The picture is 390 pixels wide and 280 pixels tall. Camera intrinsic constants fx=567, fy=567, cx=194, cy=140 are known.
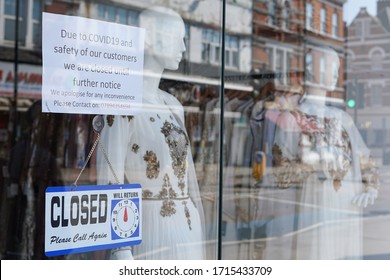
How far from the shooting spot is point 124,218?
1.93 metres

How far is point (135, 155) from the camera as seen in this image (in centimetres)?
201

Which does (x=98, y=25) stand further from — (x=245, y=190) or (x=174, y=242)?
(x=245, y=190)

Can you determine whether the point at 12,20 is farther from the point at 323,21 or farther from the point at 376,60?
the point at 376,60

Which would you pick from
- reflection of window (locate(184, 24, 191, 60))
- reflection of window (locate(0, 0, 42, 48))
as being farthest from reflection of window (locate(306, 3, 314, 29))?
reflection of window (locate(0, 0, 42, 48))

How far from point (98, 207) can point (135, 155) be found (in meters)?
0.25

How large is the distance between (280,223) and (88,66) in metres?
1.85

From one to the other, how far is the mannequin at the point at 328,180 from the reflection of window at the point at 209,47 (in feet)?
1.98

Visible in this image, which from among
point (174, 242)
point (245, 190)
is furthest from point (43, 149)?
point (174, 242)

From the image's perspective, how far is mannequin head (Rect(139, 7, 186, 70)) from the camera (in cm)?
209

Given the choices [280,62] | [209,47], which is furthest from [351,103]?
[280,62]

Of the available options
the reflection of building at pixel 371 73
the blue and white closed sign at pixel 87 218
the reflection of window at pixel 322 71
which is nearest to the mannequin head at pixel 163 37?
the blue and white closed sign at pixel 87 218

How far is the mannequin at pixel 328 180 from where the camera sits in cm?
285

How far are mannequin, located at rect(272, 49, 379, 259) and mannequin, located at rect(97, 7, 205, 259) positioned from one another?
35.1 inches

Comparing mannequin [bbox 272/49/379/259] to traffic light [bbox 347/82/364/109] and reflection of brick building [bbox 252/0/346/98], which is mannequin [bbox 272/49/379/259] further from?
reflection of brick building [bbox 252/0/346/98]
